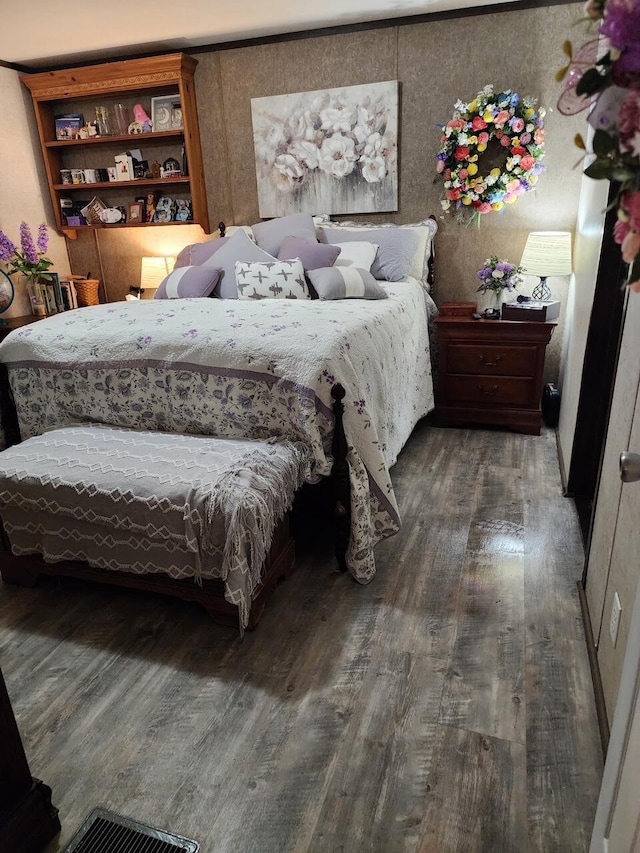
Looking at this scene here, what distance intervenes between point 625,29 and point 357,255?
3.05 metres

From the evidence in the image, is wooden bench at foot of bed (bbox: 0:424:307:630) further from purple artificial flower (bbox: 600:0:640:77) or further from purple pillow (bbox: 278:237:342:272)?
purple pillow (bbox: 278:237:342:272)

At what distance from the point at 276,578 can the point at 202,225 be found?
3.17m

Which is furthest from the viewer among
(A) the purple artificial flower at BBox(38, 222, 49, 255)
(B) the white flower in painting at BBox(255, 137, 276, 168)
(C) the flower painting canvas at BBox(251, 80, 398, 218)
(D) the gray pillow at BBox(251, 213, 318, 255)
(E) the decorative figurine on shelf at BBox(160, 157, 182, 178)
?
(A) the purple artificial flower at BBox(38, 222, 49, 255)

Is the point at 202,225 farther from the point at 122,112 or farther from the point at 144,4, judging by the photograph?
the point at 144,4

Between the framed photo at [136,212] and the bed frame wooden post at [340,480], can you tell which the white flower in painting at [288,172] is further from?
the bed frame wooden post at [340,480]

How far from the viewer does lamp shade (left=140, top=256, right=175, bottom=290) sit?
4.43 metres

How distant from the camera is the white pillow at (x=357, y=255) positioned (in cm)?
349

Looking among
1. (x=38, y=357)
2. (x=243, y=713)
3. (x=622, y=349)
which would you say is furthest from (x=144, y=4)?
(x=243, y=713)

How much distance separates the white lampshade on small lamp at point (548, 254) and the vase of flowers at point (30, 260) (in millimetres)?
3459

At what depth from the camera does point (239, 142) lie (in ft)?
13.7

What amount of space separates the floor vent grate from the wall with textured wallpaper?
3.53 metres

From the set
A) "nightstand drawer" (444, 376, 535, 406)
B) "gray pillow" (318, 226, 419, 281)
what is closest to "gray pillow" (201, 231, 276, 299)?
"gray pillow" (318, 226, 419, 281)

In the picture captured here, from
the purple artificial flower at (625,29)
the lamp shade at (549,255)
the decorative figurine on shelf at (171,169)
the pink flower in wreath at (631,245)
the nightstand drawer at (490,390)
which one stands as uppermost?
the decorative figurine on shelf at (171,169)

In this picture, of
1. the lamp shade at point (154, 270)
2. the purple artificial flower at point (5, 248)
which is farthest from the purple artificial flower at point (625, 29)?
the purple artificial flower at point (5, 248)
